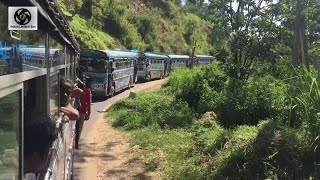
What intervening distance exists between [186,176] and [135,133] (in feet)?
12.7

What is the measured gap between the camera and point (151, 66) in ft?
97.5

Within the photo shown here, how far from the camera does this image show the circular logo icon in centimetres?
245

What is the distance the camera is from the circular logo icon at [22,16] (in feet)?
8.05

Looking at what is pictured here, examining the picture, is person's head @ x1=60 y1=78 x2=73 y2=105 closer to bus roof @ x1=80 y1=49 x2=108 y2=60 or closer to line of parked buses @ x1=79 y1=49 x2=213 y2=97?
line of parked buses @ x1=79 y1=49 x2=213 y2=97

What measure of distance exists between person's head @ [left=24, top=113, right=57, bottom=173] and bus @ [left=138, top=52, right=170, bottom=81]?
79.5ft

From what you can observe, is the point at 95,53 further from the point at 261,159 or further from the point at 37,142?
the point at 37,142

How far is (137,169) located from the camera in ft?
27.0

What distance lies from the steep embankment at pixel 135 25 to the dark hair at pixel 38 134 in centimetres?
2215

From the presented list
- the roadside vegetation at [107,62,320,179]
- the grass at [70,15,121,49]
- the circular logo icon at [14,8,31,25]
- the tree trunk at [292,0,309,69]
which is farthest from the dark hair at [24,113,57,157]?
the grass at [70,15,121,49]

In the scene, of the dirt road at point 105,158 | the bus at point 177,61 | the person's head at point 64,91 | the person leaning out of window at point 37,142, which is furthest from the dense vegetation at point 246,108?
the bus at point 177,61

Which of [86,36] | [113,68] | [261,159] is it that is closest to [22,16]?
[261,159]

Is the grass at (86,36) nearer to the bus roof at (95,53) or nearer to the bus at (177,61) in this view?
the bus at (177,61)

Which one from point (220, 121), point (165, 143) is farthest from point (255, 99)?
point (165, 143)

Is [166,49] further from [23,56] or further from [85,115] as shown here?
[23,56]
